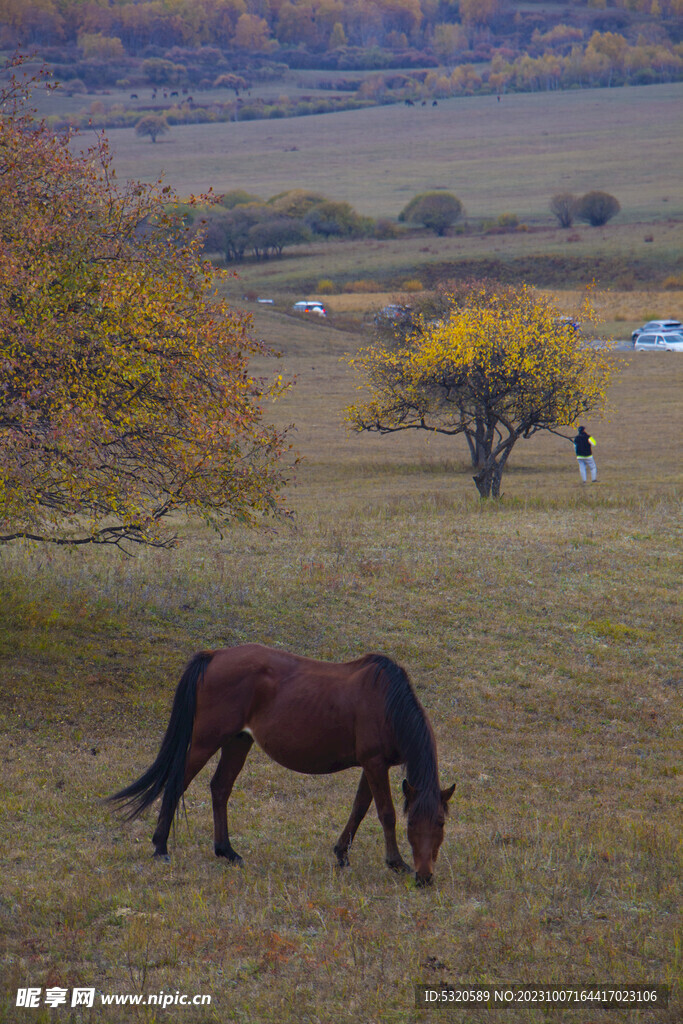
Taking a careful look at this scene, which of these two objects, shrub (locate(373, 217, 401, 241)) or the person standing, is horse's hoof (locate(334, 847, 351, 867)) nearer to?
the person standing

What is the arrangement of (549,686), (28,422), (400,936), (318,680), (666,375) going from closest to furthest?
1. (400,936)
2. (318,680)
3. (28,422)
4. (549,686)
5. (666,375)

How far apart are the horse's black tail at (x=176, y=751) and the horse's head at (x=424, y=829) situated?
75.0 inches

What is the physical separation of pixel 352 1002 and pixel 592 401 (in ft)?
83.5

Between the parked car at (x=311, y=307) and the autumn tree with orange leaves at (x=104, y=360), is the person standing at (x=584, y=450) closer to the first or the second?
the autumn tree with orange leaves at (x=104, y=360)

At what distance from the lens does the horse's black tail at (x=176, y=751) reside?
26.0ft

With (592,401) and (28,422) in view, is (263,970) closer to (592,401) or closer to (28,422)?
(28,422)

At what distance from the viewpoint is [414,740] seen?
7492mm

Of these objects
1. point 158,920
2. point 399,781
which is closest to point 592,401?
point 399,781

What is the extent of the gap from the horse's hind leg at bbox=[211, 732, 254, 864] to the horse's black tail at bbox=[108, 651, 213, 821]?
1.13 feet

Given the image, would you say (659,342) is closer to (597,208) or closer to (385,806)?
(385,806)

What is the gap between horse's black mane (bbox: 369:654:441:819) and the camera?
7.38 metres

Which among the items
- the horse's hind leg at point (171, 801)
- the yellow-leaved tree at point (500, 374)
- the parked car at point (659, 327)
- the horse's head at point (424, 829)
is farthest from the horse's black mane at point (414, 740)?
the parked car at point (659, 327)

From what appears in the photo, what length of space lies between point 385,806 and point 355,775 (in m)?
3.54

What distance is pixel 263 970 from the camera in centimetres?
624
